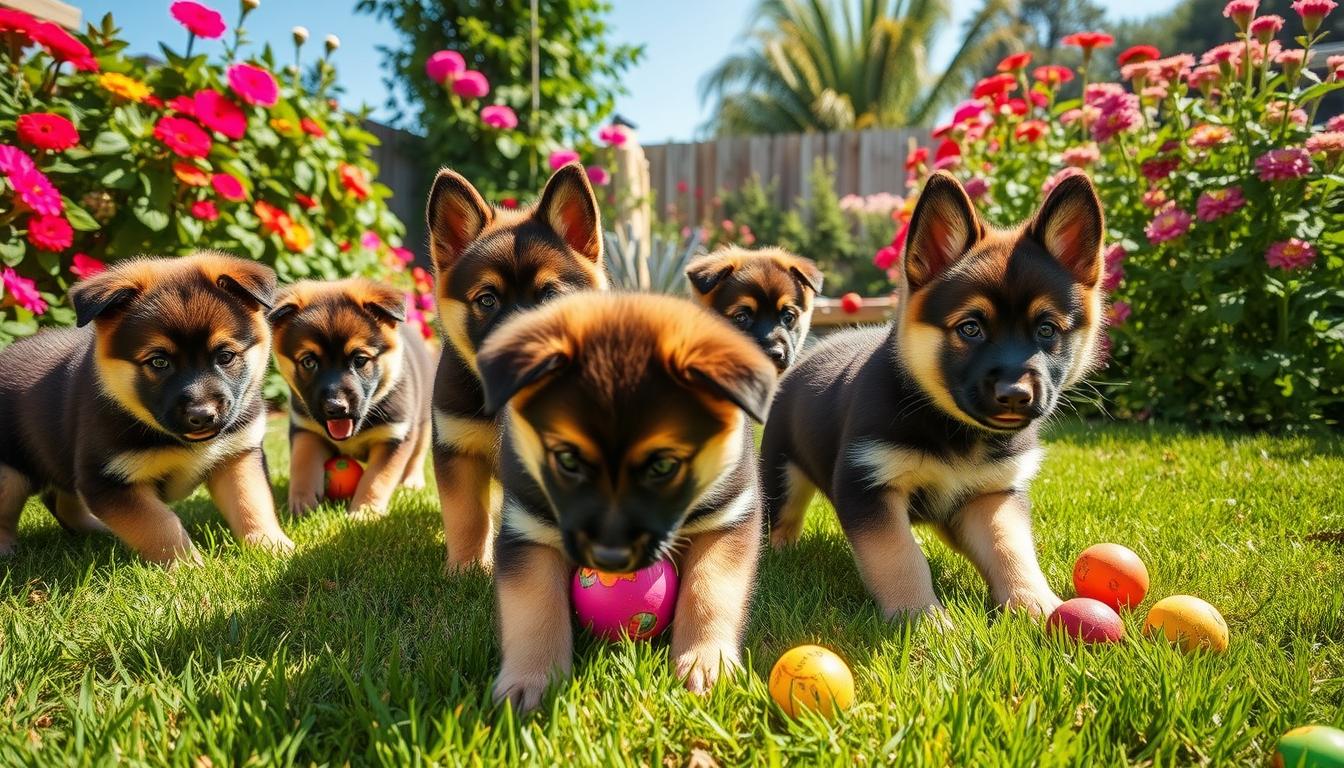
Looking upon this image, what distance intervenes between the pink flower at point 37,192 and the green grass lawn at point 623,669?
84.5 inches

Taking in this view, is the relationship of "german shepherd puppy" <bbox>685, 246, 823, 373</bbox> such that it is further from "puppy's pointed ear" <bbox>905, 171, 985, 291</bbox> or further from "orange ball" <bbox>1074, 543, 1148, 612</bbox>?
"orange ball" <bbox>1074, 543, 1148, 612</bbox>

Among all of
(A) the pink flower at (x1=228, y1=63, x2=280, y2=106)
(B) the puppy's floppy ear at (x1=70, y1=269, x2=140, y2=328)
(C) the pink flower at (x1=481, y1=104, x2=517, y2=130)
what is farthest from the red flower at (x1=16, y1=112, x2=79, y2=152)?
(C) the pink flower at (x1=481, y1=104, x2=517, y2=130)

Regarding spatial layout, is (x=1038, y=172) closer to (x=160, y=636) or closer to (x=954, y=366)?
(x=954, y=366)

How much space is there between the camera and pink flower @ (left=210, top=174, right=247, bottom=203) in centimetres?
545

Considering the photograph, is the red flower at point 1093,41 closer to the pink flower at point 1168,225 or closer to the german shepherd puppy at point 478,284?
the pink flower at point 1168,225

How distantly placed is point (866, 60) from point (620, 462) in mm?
33273

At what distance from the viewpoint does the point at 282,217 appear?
616 centimetres

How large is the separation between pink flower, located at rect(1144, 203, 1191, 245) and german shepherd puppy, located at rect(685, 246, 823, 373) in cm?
245

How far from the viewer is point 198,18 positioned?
5.43m

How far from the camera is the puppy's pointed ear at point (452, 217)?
10.8ft

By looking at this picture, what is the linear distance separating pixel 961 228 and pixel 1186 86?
12.6ft

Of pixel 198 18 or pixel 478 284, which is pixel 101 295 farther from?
pixel 198 18

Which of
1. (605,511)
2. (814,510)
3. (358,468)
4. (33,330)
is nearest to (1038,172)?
(814,510)

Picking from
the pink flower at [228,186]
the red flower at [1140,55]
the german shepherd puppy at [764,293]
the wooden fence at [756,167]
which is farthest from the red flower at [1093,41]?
the wooden fence at [756,167]
